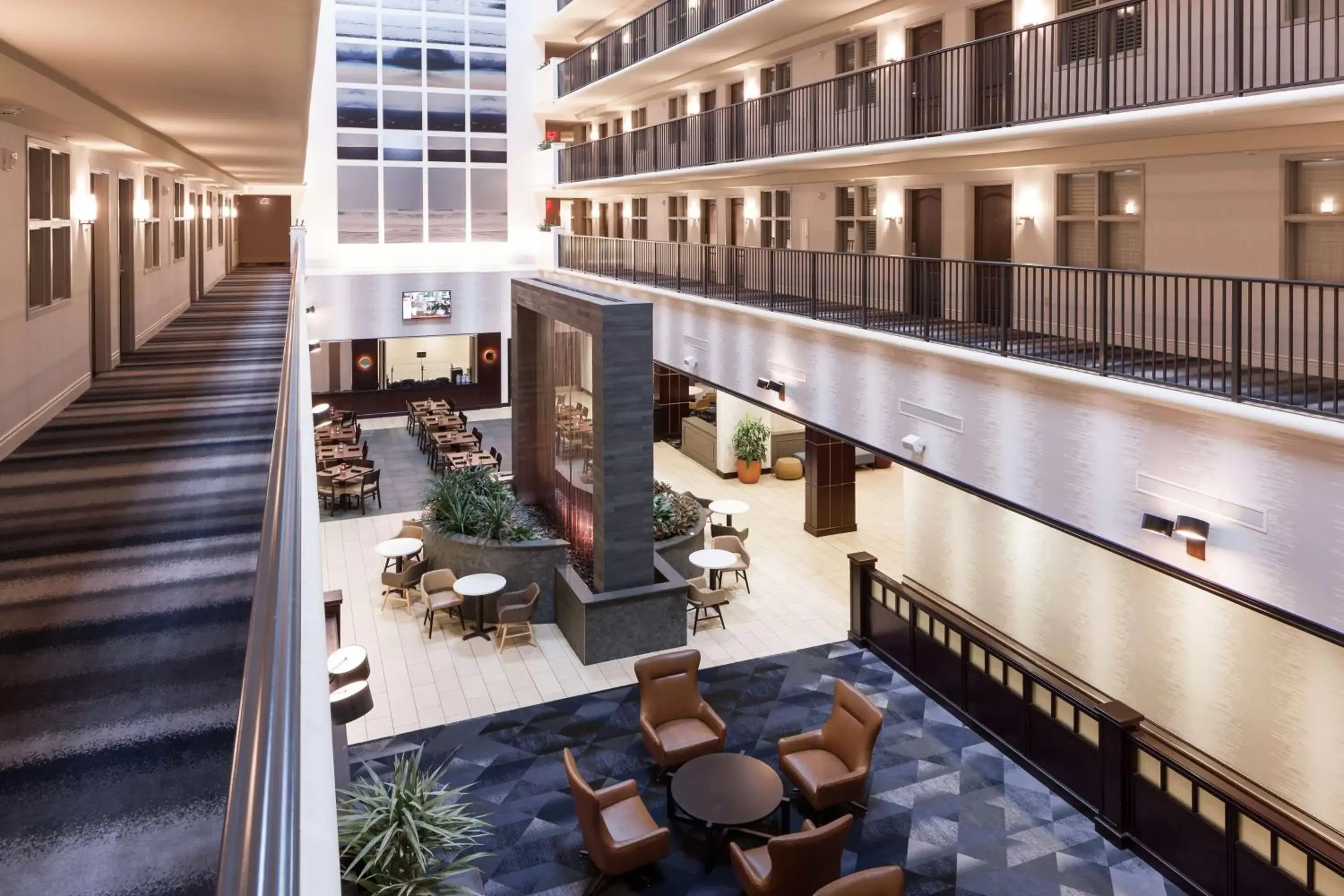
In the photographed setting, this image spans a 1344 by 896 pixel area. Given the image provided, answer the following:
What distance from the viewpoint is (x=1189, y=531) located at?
8469 millimetres

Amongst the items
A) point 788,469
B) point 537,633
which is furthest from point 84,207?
point 788,469

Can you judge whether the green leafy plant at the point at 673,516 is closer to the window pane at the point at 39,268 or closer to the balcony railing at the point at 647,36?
the balcony railing at the point at 647,36

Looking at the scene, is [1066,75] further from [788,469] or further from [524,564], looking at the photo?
[788,469]

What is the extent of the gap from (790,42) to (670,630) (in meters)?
→ 11.7

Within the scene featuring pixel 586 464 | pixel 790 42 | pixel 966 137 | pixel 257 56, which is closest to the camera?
pixel 257 56

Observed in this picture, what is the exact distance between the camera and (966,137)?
11773 mm

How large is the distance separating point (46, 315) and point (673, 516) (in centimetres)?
1153

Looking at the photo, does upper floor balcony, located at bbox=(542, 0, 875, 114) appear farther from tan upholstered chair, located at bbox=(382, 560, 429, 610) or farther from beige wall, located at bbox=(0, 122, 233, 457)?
tan upholstered chair, located at bbox=(382, 560, 429, 610)

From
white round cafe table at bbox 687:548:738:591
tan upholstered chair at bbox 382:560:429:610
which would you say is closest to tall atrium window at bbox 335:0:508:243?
tan upholstered chair at bbox 382:560:429:610

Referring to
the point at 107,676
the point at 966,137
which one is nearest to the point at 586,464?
the point at 966,137

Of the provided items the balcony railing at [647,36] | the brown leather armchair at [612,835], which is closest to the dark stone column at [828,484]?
the balcony railing at [647,36]

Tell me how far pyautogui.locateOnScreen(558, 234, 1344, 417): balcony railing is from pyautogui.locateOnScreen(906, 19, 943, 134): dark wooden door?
2.17 metres

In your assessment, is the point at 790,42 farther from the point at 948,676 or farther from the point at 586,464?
the point at 948,676

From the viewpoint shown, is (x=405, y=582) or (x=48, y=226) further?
(x=405, y=582)
